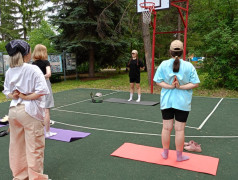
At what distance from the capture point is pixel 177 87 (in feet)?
9.21

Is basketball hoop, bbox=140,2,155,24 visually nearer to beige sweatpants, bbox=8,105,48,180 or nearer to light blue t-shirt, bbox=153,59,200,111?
light blue t-shirt, bbox=153,59,200,111

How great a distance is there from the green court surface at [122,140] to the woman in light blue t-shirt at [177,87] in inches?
25.4

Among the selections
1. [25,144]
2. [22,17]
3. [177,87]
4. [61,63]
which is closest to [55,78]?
[61,63]

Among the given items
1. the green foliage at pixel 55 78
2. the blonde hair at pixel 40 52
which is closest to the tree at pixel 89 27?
the green foliage at pixel 55 78

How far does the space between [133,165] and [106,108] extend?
3.77m

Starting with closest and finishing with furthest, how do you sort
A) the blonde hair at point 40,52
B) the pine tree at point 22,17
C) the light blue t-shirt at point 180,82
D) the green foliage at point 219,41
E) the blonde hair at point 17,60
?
the blonde hair at point 17,60, the light blue t-shirt at point 180,82, the blonde hair at point 40,52, the green foliage at point 219,41, the pine tree at point 22,17

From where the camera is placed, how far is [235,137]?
4164mm

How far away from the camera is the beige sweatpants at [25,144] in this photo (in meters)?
2.24

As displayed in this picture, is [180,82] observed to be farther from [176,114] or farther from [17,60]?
[17,60]

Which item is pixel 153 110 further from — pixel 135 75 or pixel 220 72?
pixel 220 72

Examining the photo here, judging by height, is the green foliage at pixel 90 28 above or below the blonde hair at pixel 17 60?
above

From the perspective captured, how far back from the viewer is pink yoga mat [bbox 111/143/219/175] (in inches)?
116

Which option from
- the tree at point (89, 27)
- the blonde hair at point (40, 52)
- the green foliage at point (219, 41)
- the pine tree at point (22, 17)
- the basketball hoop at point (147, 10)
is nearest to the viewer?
the blonde hair at point (40, 52)

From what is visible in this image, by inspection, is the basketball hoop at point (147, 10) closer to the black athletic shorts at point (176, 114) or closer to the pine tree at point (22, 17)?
the black athletic shorts at point (176, 114)
